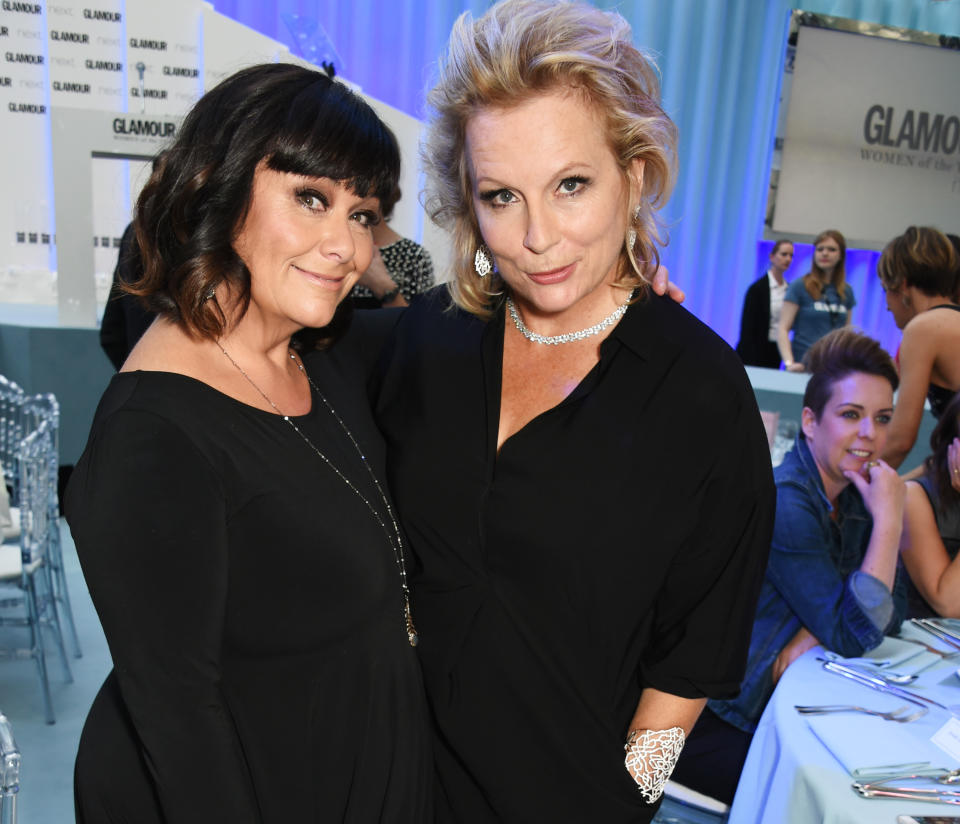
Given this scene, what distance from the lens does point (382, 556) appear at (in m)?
1.24

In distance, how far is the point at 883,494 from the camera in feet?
7.23

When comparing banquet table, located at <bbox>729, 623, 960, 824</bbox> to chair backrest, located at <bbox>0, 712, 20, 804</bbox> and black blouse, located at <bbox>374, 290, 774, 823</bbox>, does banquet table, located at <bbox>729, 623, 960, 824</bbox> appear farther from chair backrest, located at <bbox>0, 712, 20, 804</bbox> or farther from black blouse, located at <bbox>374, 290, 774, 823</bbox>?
chair backrest, located at <bbox>0, 712, 20, 804</bbox>

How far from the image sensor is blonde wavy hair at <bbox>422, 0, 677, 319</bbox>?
1147 mm

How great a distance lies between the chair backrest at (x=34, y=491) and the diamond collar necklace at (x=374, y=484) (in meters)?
2.20

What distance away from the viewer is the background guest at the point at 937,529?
2441 mm

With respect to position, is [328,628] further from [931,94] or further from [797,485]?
[931,94]

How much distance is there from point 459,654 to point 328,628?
8.0 inches

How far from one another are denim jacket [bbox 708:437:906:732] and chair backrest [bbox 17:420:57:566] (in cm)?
245

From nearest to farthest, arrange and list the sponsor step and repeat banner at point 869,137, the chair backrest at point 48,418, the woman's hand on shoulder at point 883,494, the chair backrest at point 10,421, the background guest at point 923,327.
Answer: the woman's hand on shoulder at point 883,494 < the background guest at point 923,327 < the chair backrest at point 48,418 < the chair backrest at point 10,421 < the sponsor step and repeat banner at point 869,137

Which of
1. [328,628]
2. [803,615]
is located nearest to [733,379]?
[328,628]

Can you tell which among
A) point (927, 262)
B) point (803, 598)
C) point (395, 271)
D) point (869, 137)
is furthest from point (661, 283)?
point (869, 137)

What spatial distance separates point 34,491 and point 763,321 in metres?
5.58

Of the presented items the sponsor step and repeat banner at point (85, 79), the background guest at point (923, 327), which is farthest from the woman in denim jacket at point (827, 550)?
the sponsor step and repeat banner at point (85, 79)

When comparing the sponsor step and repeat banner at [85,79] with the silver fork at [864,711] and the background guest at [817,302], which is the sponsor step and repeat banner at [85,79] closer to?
the background guest at [817,302]
